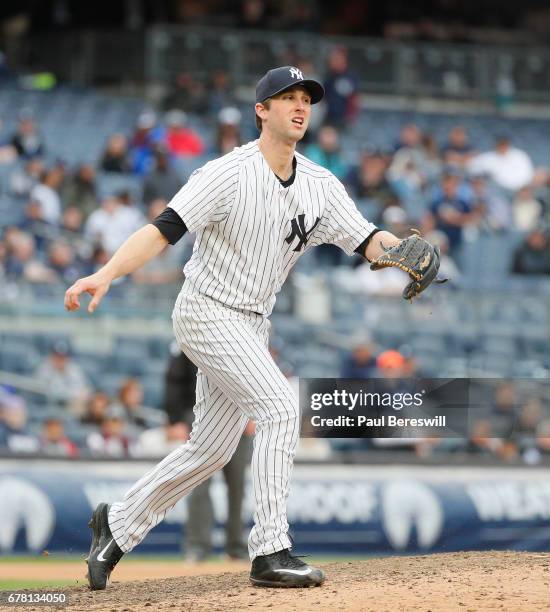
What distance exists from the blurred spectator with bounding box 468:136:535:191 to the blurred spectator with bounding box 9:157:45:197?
5.29m

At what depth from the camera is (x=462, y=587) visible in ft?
18.3

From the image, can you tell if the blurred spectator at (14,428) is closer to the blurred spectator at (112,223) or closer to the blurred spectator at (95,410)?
the blurred spectator at (95,410)

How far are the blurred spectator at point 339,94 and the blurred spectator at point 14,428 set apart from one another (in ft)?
24.4

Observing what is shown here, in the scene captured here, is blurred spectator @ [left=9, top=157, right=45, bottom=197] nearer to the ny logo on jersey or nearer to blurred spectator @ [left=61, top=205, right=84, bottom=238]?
blurred spectator @ [left=61, top=205, right=84, bottom=238]

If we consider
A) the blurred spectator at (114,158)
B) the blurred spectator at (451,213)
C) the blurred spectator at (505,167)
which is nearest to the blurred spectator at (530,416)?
the blurred spectator at (451,213)

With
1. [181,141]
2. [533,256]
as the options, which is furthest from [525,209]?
[181,141]

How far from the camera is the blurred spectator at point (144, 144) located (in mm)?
15305

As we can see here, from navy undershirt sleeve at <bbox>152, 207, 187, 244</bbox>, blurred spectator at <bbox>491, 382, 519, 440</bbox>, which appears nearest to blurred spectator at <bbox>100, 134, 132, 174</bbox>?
blurred spectator at <bbox>491, 382, 519, 440</bbox>

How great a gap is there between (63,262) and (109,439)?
213 cm

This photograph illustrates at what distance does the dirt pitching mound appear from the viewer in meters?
5.29

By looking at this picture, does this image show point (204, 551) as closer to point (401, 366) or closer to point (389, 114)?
point (401, 366)

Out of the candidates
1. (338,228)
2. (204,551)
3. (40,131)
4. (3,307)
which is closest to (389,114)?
(40,131)

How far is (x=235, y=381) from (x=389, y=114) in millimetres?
13783

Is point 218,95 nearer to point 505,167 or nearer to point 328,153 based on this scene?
point 328,153
